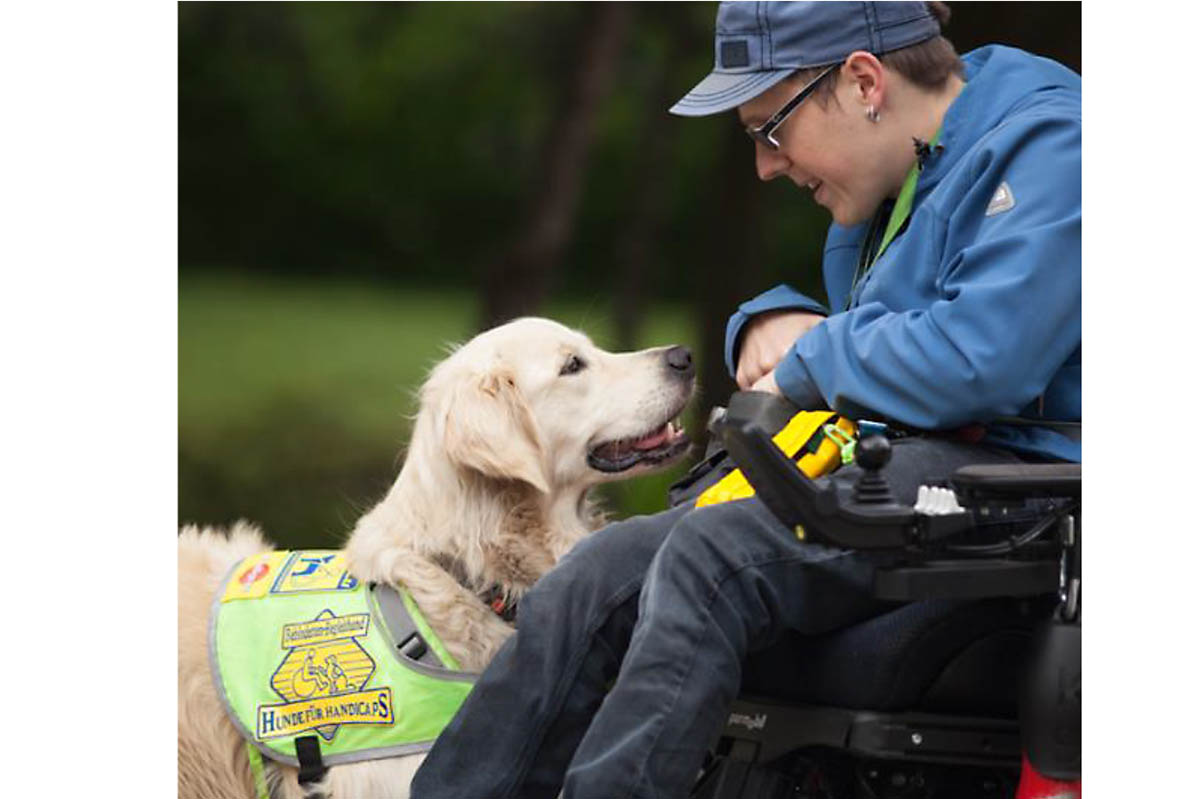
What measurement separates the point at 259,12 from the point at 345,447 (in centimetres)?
304

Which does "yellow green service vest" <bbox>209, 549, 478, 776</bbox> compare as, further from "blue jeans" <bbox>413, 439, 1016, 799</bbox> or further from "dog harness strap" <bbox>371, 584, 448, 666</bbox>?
"blue jeans" <bbox>413, 439, 1016, 799</bbox>

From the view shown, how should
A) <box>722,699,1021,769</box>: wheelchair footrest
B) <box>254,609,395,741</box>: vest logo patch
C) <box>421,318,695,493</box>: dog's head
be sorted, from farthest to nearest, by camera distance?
<box>421,318,695,493</box>: dog's head
<box>254,609,395,741</box>: vest logo patch
<box>722,699,1021,769</box>: wheelchair footrest

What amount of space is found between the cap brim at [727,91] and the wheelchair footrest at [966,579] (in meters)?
0.90

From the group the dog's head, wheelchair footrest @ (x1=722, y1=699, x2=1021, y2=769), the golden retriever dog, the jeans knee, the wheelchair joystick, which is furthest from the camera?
the dog's head

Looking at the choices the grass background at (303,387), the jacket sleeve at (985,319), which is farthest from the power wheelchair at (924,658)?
the grass background at (303,387)

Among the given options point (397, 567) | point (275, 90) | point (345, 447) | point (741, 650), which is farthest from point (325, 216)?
point (741, 650)

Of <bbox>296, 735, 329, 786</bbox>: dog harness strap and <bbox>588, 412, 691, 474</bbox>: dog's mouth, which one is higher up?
<bbox>588, 412, 691, 474</bbox>: dog's mouth

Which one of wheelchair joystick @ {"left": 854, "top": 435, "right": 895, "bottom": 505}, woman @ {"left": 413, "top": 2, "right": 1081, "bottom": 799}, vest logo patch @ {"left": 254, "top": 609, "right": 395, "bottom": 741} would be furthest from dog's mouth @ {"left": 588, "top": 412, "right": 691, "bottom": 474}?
wheelchair joystick @ {"left": 854, "top": 435, "right": 895, "bottom": 505}

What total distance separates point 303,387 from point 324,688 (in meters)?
8.86

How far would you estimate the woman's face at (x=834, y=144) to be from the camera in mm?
2516

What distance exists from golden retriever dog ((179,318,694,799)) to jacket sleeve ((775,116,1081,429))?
0.87m

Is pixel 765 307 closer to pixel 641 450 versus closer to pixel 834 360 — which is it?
pixel 834 360

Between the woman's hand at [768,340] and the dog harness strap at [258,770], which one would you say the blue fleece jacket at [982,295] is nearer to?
the woman's hand at [768,340]

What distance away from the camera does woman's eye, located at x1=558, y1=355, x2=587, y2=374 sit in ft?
10.3
